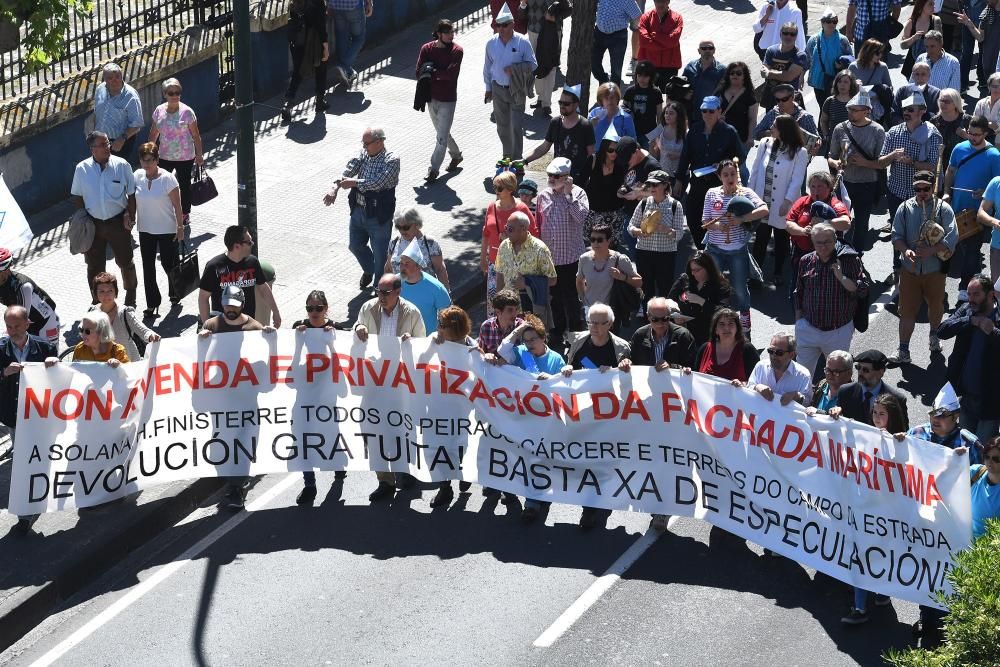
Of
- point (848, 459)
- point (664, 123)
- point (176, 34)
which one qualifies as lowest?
point (848, 459)

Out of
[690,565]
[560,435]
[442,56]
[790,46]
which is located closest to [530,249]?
[560,435]

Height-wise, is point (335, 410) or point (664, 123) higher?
point (664, 123)

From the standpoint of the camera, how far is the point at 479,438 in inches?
454

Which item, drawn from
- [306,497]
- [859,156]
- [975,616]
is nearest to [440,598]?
[306,497]

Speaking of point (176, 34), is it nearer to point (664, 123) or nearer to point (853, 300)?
point (664, 123)

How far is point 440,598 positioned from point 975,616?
3.90 metres

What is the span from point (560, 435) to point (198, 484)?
8.57ft

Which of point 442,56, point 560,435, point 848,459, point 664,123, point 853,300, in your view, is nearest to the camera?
point 848,459

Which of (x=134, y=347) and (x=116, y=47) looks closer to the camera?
(x=134, y=347)

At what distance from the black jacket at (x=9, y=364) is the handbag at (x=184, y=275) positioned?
3.05 meters

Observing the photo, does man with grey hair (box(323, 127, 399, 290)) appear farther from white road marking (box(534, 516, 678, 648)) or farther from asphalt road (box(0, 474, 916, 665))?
white road marking (box(534, 516, 678, 648))

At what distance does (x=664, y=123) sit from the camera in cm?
1603

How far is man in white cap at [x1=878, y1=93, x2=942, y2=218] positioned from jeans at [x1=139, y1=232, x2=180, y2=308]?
640 centimetres

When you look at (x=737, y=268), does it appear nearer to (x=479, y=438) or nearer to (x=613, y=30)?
(x=479, y=438)
